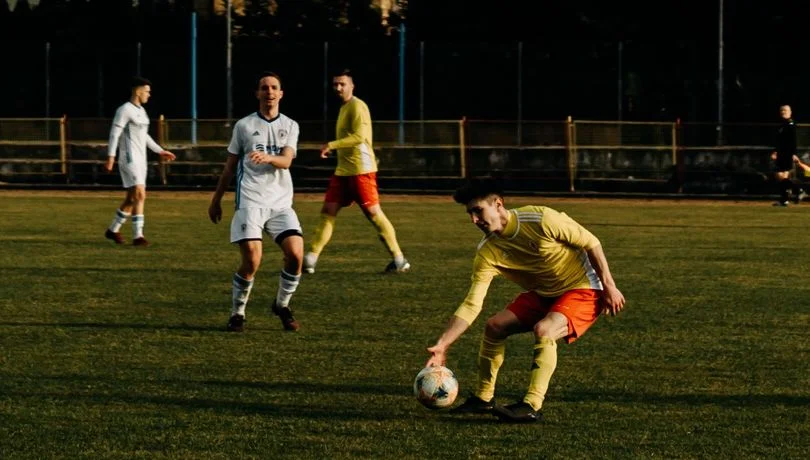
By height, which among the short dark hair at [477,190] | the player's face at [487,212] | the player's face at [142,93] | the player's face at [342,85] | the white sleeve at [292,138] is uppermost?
the player's face at [142,93]

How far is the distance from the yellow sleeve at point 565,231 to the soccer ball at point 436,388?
2.97 feet

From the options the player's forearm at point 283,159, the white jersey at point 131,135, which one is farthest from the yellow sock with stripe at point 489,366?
the white jersey at point 131,135

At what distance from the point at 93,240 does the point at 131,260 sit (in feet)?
9.59

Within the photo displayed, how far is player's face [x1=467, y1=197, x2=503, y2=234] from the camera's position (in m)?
7.51

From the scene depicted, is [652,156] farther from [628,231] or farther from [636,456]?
[636,456]

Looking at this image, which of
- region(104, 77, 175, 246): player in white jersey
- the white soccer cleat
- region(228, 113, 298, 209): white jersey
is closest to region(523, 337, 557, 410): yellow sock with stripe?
region(228, 113, 298, 209): white jersey

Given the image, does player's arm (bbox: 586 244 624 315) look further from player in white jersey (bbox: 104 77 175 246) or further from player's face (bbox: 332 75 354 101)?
player in white jersey (bbox: 104 77 175 246)

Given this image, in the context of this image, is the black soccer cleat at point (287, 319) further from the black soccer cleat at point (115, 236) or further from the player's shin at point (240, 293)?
the black soccer cleat at point (115, 236)

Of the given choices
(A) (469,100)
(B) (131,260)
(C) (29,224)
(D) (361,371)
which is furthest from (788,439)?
(A) (469,100)

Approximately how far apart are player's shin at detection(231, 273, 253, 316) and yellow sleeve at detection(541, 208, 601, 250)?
3.97 metres

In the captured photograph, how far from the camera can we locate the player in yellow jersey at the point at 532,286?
7672 millimetres

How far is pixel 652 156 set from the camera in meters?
33.9

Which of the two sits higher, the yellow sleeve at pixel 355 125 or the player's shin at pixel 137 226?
the yellow sleeve at pixel 355 125

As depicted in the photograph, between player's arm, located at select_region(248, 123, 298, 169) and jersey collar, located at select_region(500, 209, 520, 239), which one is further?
player's arm, located at select_region(248, 123, 298, 169)
